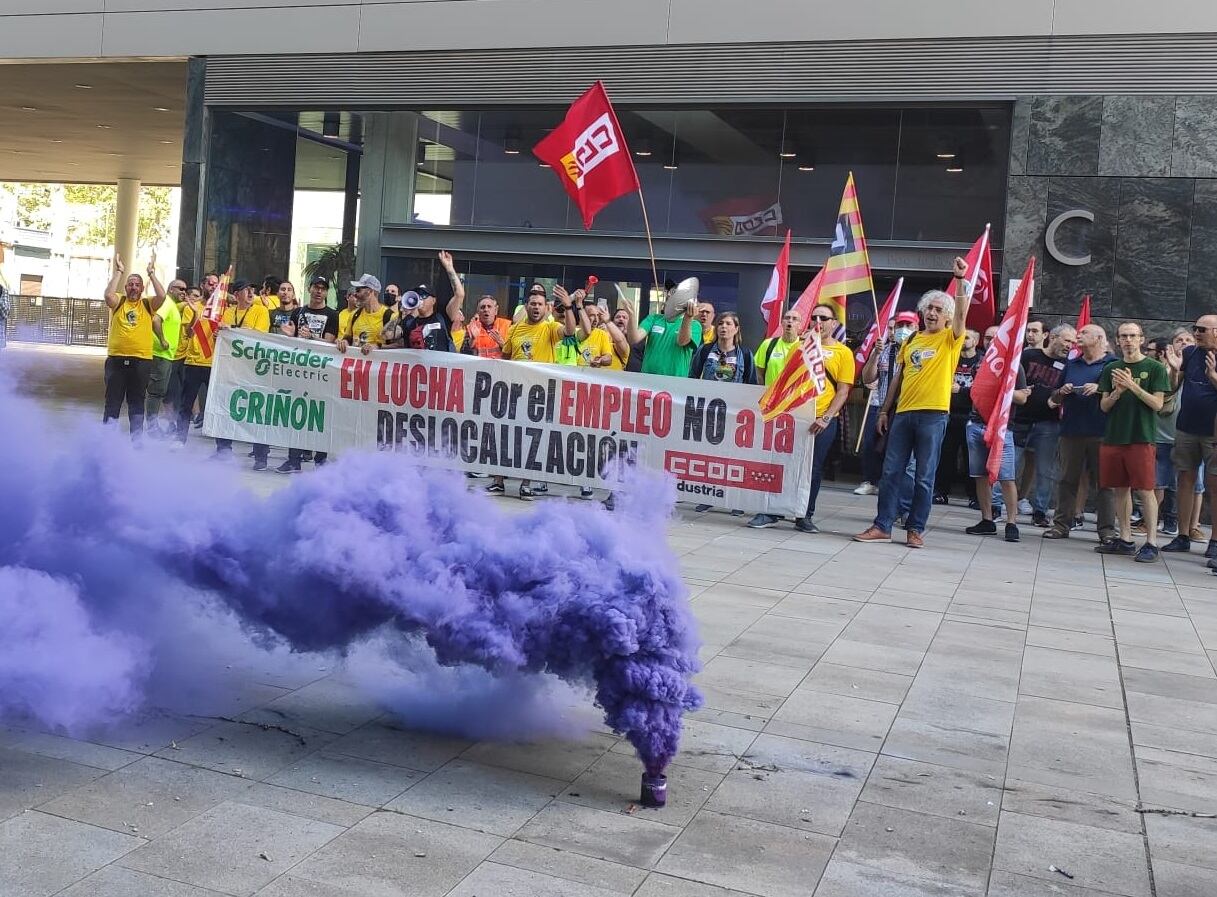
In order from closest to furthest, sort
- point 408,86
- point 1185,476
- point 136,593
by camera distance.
Answer: point 136,593
point 1185,476
point 408,86

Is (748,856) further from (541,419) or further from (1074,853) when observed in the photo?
(541,419)

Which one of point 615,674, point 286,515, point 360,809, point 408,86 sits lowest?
point 360,809

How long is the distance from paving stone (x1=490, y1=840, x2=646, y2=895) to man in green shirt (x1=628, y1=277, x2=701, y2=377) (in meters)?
7.73

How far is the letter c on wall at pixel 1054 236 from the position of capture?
13.4 metres

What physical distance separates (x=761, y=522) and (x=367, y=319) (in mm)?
4540

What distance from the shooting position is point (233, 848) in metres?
3.30

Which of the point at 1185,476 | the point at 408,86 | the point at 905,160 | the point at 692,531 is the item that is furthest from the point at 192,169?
the point at 1185,476

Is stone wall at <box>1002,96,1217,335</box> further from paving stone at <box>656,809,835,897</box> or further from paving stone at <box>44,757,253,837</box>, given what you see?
paving stone at <box>44,757,253,837</box>

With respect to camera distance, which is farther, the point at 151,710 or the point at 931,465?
the point at 931,465

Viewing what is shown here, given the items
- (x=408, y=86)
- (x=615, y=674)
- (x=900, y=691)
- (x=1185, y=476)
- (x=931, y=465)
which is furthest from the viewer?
(x=408, y=86)

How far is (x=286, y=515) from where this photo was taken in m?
4.07

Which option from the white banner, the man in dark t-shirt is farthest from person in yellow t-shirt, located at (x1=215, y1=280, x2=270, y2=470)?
the man in dark t-shirt

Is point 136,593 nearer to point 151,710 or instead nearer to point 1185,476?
point 151,710

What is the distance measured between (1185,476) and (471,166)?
33.2 ft
